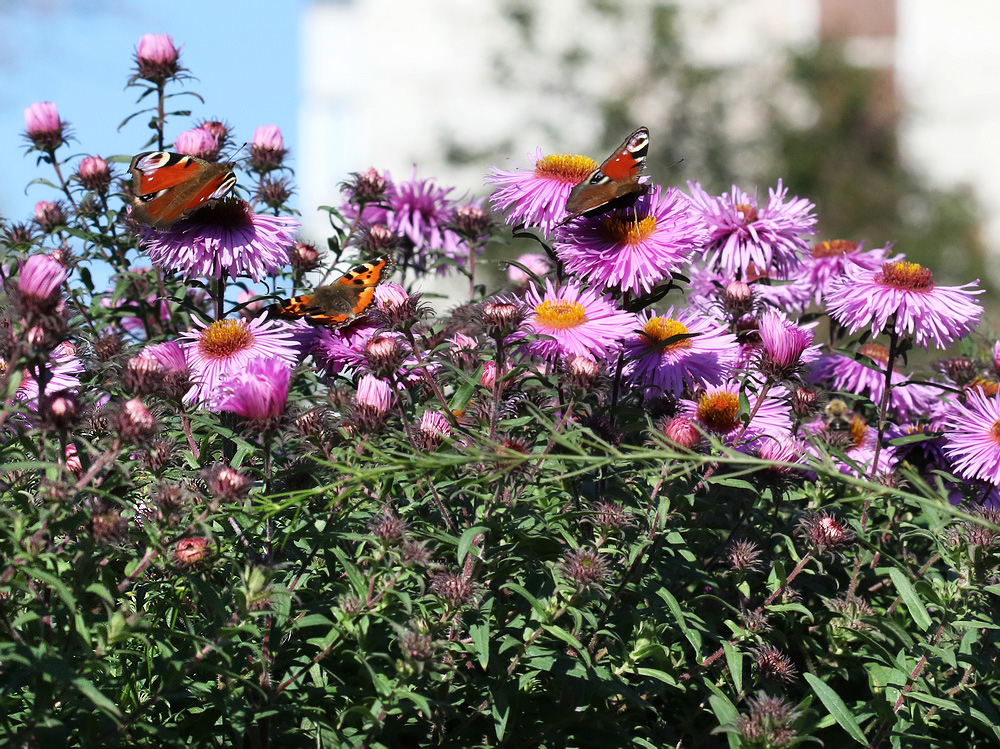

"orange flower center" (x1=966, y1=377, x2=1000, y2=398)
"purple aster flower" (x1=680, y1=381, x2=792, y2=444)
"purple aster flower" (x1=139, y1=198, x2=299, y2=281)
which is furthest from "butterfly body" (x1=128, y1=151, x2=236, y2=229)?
"orange flower center" (x1=966, y1=377, x2=1000, y2=398)

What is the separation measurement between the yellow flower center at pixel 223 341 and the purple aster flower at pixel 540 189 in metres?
0.68

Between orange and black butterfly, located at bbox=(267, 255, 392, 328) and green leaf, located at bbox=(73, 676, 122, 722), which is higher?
orange and black butterfly, located at bbox=(267, 255, 392, 328)

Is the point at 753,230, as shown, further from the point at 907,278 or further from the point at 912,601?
the point at 912,601

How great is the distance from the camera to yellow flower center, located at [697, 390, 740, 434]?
2750 mm

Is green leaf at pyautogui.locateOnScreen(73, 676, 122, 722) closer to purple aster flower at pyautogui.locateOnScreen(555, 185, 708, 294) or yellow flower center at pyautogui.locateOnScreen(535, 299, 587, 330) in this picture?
yellow flower center at pyautogui.locateOnScreen(535, 299, 587, 330)

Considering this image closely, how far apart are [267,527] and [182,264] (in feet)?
2.62

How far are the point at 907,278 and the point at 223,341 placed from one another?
5.68 feet

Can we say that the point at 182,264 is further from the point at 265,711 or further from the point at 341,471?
the point at 265,711

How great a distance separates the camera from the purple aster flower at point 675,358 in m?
2.76

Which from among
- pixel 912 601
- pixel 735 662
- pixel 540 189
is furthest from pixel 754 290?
pixel 735 662

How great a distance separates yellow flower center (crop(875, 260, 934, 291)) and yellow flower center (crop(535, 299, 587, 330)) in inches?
35.2

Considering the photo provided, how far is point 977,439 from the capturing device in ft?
9.89

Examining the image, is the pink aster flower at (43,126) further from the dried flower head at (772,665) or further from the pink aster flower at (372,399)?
the dried flower head at (772,665)

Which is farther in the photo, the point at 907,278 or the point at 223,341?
the point at 907,278
